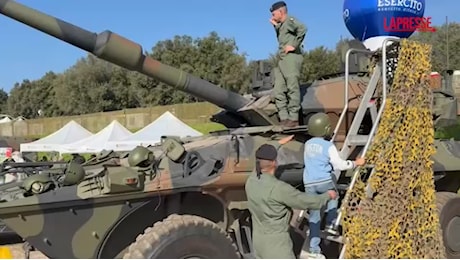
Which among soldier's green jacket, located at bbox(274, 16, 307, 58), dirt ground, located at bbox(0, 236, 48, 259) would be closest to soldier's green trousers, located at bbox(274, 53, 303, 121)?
soldier's green jacket, located at bbox(274, 16, 307, 58)

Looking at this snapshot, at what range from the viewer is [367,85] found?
746 cm

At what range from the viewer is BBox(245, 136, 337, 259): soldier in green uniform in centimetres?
512

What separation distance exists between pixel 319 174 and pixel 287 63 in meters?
1.63

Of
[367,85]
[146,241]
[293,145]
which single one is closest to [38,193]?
[146,241]

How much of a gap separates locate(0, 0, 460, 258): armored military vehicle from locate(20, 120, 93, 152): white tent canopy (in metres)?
15.9

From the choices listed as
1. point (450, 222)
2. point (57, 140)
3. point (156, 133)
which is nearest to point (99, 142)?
point (156, 133)

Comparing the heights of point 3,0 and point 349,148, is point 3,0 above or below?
above

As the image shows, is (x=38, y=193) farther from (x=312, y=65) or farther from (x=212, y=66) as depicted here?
(x=212, y=66)

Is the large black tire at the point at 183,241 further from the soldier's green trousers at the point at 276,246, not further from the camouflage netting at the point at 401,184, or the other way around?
the camouflage netting at the point at 401,184

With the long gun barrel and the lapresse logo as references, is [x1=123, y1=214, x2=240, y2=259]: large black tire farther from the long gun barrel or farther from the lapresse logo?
the lapresse logo

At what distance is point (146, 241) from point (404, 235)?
2.45 meters

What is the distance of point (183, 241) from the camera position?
5.89m

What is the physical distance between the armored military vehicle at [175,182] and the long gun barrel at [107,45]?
1 cm

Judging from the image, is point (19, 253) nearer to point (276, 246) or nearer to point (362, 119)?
point (276, 246)
